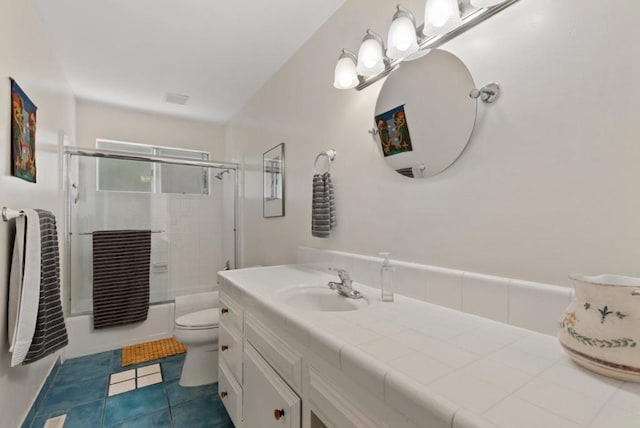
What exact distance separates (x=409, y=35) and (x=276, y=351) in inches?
49.0

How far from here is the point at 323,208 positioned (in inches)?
62.8

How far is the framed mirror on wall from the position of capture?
2.26m

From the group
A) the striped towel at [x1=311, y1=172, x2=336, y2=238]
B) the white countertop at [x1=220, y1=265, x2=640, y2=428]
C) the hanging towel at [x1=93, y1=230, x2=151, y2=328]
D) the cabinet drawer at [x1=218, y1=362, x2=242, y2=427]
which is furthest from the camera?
the hanging towel at [x1=93, y1=230, x2=151, y2=328]

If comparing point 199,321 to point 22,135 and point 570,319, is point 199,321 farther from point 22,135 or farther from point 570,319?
point 570,319

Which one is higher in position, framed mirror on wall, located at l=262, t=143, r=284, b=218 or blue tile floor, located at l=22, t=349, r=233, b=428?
framed mirror on wall, located at l=262, t=143, r=284, b=218

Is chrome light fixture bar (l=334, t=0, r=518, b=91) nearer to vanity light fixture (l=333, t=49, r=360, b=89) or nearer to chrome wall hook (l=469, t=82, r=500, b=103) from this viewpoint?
vanity light fixture (l=333, t=49, r=360, b=89)

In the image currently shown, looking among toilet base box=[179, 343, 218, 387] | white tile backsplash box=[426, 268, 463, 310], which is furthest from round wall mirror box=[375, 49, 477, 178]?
toilet base box=[179, 343, 218, 387]

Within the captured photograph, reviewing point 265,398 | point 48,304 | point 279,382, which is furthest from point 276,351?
point 48,304

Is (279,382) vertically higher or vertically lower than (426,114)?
lower

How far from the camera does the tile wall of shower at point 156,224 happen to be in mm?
2545

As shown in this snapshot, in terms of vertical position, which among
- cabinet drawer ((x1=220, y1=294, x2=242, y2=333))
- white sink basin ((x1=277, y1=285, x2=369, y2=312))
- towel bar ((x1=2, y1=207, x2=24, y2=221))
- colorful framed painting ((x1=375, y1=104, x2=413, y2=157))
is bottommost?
cabinet drawer ((x1=220, y1=294, x2=242, y2=333))

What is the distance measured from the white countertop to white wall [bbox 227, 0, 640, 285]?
0.24 metres

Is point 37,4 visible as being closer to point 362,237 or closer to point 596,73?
point 362,237

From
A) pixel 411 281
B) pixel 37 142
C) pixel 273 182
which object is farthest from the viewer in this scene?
pixel 273 182
